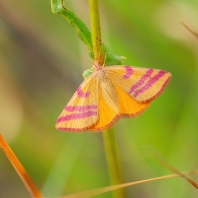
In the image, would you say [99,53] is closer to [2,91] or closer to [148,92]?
[148,92]

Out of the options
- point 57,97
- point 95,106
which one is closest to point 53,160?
point 57,97

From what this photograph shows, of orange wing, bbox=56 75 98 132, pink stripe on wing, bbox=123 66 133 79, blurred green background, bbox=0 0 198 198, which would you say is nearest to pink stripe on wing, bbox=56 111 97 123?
orange wing, bbox=56 75 98 132

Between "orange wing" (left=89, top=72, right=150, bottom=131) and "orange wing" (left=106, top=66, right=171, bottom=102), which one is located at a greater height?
"orange wing" (left=106, top=66, right=171, bottom=102)

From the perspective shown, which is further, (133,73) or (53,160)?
(53,160)

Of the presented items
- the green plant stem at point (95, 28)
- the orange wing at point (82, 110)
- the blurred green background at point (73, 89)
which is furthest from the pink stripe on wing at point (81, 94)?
the blurred green background at point (73, 89)

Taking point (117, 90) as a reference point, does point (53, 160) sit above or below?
below

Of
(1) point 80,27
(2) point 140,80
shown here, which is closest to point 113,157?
(2) point 140,80

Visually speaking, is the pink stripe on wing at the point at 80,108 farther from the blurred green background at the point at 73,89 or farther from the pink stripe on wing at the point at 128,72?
the blurred green background at the point at 73,89

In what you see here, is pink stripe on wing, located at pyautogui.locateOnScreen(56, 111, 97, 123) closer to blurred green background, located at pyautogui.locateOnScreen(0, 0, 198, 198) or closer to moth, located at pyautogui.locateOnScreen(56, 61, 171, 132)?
moth, located at pyautogui.locateOnScreen(56, 61, 171, 132)
